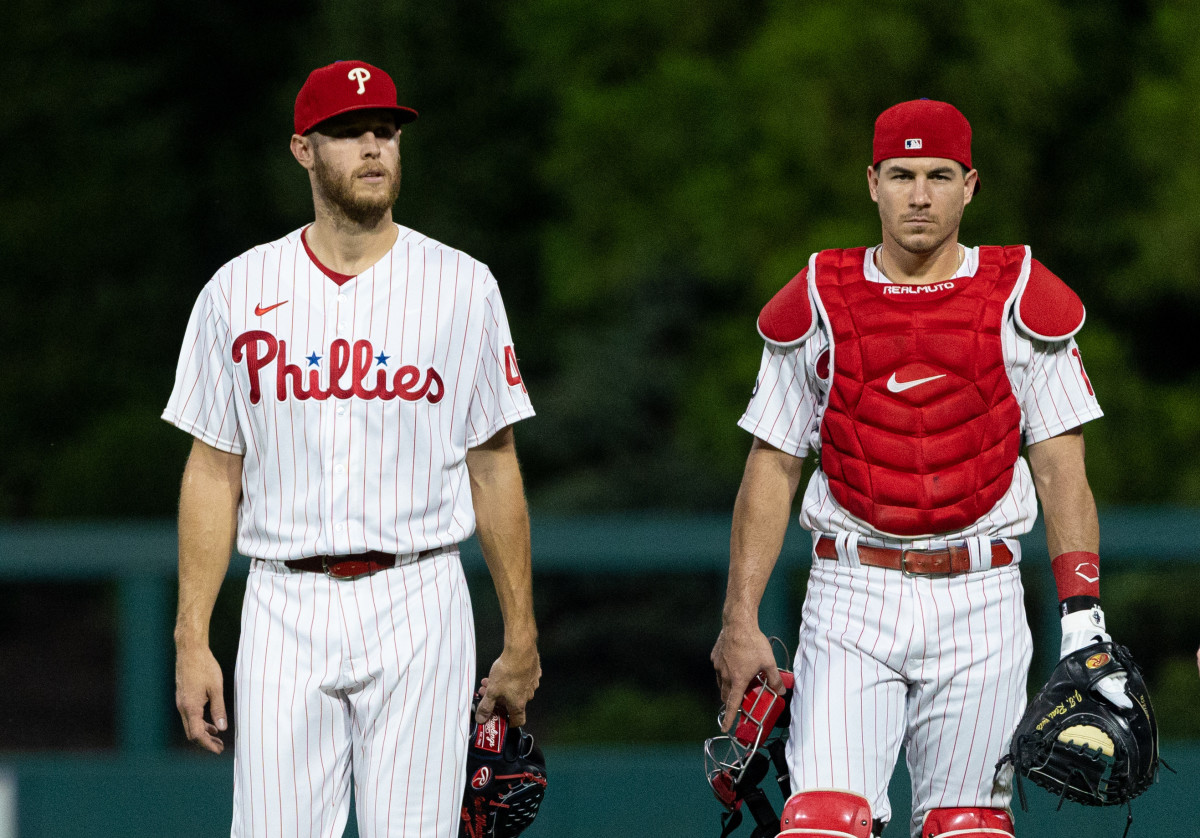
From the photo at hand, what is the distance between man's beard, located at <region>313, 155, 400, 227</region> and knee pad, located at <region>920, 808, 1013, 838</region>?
169 cm

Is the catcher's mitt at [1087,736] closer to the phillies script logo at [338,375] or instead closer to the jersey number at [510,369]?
the jersey number at [510,369]

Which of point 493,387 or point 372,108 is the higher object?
point 372,108

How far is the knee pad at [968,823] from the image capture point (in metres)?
3.38

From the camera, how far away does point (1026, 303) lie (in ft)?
11.3

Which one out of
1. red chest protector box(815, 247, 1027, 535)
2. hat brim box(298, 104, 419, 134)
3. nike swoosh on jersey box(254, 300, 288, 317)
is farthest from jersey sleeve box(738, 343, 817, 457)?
nike swoosh on jersey box(254, 300, 288, 317)

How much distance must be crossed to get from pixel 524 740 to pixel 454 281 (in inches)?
39.9

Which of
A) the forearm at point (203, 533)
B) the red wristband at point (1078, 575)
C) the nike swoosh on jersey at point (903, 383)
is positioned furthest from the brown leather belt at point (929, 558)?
the forearm at point (203, 533)

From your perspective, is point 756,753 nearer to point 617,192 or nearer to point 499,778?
point 499,778

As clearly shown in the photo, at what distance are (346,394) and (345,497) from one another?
0.20m

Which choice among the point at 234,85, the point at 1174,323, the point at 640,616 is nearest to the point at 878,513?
the point at 640,616

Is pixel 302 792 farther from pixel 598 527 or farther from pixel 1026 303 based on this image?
pixel 598 527

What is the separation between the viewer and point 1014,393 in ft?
11.4

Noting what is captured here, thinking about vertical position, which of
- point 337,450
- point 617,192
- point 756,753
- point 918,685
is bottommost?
point 756,753

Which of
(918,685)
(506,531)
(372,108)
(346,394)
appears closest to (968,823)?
(918,685)
